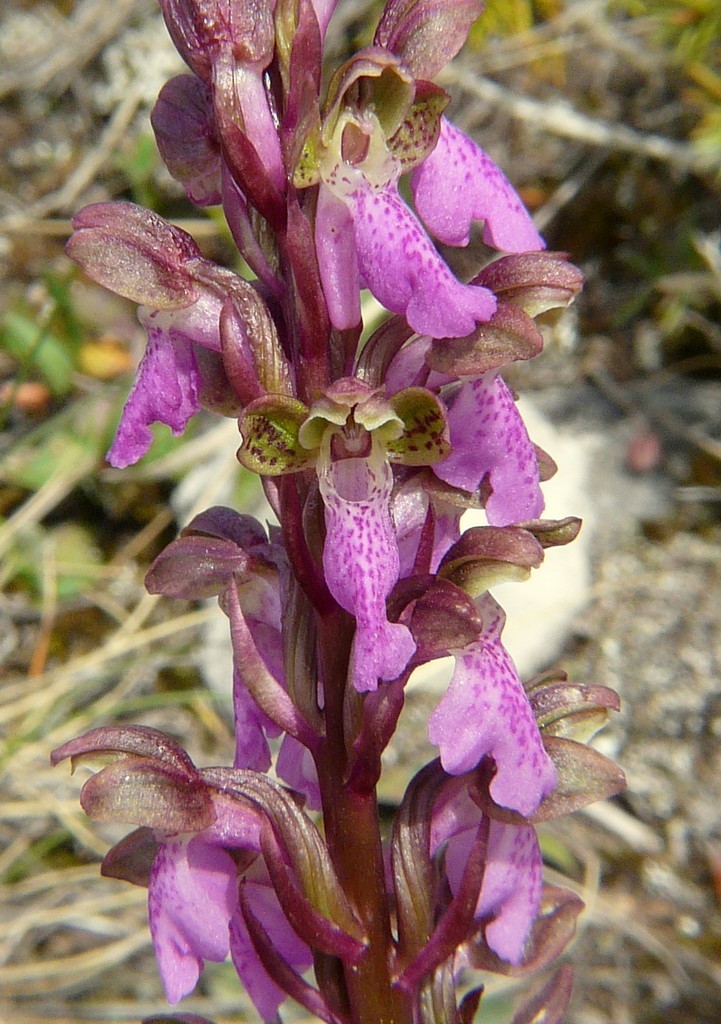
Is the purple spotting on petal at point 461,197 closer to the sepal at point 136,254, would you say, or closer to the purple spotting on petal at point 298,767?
the sepal at point 136,254

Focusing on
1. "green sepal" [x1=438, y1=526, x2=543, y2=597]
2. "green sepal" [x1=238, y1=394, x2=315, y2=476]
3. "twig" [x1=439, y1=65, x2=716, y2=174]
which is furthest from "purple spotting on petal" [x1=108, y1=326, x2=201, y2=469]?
"twig" [x1=439, y1=65, x2=716, y2=174]

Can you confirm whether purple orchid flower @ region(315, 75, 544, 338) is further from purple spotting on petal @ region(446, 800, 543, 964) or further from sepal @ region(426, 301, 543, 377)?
purple spotting on petal @ region(446, 800, 543, 964)

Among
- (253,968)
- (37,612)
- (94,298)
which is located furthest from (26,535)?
(253,968)

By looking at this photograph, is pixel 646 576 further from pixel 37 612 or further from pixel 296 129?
pixel 296 129

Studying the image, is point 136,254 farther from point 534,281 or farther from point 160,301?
point 534,281

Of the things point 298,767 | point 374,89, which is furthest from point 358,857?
point 374,89
